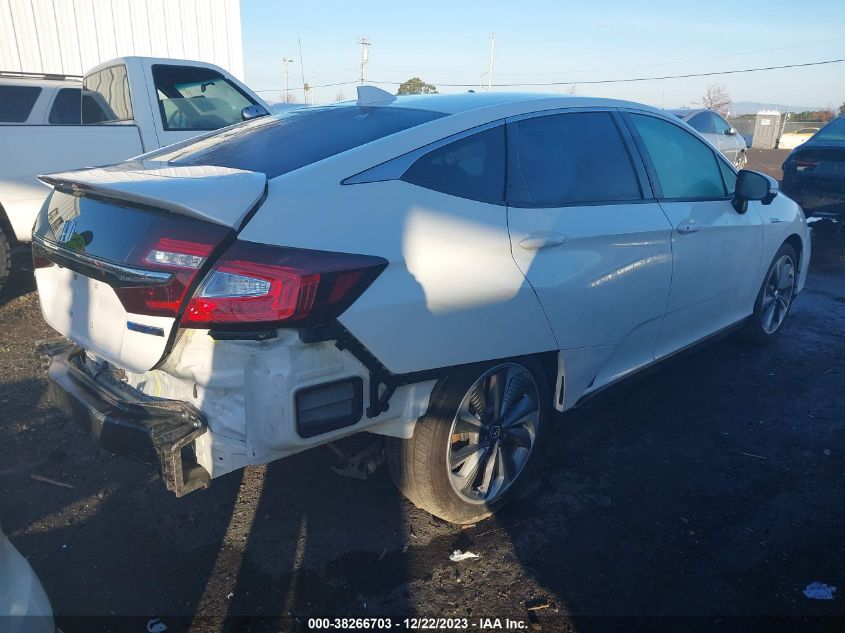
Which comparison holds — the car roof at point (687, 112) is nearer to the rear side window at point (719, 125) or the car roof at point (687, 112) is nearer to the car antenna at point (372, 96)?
the rear side window at point (719, 125)

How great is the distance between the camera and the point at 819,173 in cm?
893

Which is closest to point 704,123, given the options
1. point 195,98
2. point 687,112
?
point 687,112

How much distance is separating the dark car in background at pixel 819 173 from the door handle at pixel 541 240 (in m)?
7.79

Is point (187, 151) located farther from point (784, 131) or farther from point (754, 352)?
point (784, 131)

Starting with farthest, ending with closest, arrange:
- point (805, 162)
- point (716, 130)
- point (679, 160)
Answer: point (716, 130) < point (805, 162) < point (679, 160)

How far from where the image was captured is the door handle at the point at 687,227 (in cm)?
362

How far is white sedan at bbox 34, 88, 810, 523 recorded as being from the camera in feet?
6.97

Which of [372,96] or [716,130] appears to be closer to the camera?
[372,96]

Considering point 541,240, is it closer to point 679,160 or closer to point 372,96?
point 372,96

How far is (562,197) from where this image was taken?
9.90ft

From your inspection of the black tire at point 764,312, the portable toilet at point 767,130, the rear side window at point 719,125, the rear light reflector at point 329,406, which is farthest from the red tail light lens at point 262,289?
the portable toilet at point 767,130

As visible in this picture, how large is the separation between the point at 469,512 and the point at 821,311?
199 inches

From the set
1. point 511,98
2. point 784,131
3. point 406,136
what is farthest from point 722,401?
point 784,131

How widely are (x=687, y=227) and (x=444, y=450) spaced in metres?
2.00
